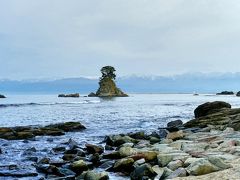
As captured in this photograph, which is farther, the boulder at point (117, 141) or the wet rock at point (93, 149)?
the boulder at point (117, 141)

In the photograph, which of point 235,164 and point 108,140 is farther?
point 108,140

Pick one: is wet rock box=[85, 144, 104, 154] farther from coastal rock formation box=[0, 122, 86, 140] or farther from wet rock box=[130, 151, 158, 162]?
coastal rock formation box=[0, 122, 86, 140]

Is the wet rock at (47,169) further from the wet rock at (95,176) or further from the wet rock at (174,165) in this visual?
the wet rock at (174,165)

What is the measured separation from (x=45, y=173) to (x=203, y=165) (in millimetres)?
7941

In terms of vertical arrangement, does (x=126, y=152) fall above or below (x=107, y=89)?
below

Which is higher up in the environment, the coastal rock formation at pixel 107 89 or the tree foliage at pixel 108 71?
the tree foliage at pixel 108 71

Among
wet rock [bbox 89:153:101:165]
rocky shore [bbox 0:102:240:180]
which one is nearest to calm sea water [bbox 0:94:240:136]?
rocky shore [bbox 0:102:240:180]

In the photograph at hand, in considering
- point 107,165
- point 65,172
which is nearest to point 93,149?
point 107,165

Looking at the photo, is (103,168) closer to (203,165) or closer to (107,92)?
(203,165)

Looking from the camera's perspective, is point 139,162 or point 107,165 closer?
point 139,162

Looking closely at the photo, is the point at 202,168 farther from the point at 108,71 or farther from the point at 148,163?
the point at 108,71

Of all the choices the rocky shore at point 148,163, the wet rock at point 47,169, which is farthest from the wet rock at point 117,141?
the wet rock at point 47,169

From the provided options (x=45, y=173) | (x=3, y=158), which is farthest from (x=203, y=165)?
(x=3, y=158)

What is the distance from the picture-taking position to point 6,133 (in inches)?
1337
